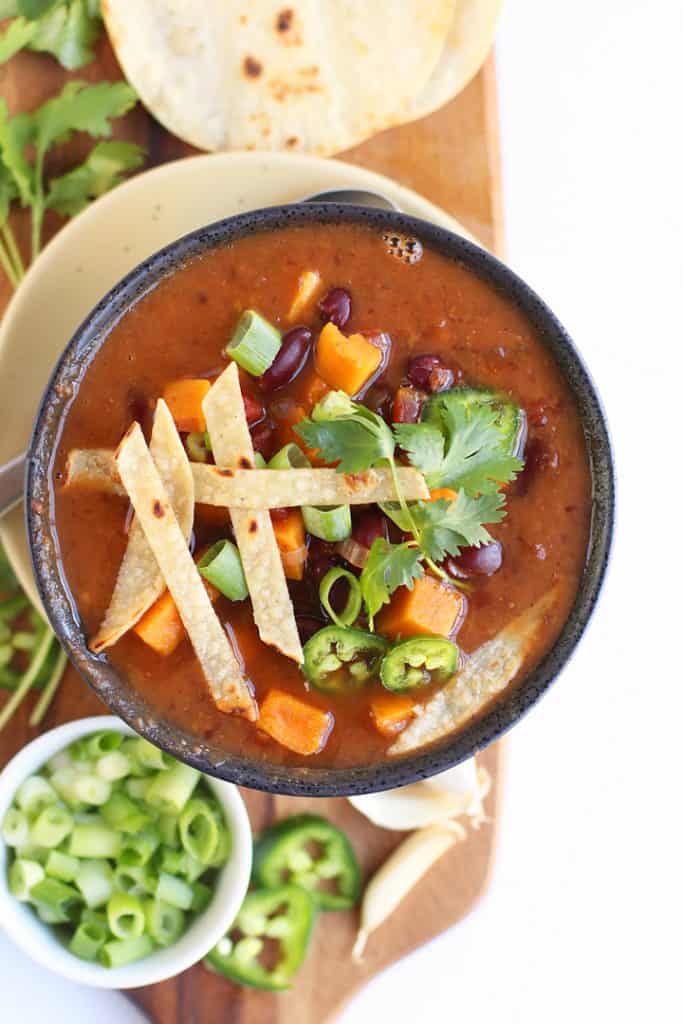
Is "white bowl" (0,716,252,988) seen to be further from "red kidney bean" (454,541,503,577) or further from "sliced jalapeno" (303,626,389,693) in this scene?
"red kidney bean" (454,541,503,577)

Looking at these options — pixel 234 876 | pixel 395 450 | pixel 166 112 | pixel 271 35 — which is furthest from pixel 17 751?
pixel 271 35

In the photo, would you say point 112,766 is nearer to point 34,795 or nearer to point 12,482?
point 34,795

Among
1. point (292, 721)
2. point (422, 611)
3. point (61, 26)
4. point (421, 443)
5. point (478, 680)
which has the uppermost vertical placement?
point (61, 26)

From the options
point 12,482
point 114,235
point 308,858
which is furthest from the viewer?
point 308,858

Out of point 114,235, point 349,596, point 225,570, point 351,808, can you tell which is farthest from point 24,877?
point 114,235

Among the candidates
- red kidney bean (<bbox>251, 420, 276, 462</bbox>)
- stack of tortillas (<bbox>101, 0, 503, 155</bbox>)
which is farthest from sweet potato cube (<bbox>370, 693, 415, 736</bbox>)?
stack of tortillas (<bbox>101, 0, 503, 155</bbox>)

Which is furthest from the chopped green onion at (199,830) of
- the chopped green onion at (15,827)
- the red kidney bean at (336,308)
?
the red kidney bean at (336,308)

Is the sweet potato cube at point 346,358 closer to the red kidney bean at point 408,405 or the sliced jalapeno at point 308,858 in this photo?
the red kidney bean at point 408,405

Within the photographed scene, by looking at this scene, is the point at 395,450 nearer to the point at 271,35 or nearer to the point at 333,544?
the point at 333,544

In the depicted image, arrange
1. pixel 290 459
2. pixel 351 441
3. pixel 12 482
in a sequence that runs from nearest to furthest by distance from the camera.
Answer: pixel 351 441 → pixel 290 459 → pixel 12 482
